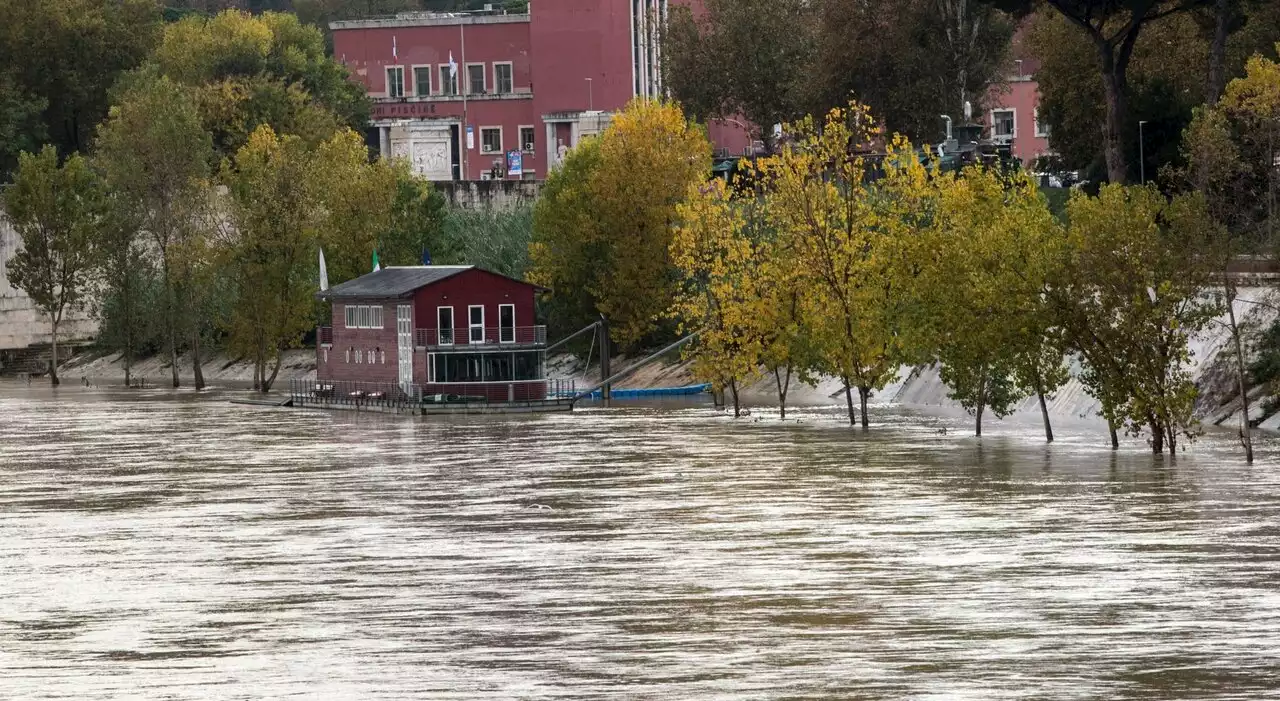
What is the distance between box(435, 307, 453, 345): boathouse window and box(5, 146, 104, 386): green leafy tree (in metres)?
41.2

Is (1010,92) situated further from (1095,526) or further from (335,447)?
(1095,526)

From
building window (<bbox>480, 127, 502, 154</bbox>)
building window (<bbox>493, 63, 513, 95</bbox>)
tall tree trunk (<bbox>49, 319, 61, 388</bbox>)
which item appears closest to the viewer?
tall tree trunk (<bbox>49, 319, 61, 388</bbox>)

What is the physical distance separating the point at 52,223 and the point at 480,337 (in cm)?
4347

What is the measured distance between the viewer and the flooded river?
119 ft

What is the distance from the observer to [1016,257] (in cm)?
7319

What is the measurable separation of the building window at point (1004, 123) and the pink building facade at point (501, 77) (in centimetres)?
1708

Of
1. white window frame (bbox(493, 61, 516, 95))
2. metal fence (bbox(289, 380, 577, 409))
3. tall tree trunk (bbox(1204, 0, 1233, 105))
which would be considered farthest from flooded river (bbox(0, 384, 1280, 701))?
white window frame (bbox(493, 61, 516, 95))

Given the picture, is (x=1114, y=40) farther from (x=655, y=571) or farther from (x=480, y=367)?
(x=655, y=571)

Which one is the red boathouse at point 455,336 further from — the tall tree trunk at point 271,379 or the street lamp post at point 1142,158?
the street lamp post at point 1142,158

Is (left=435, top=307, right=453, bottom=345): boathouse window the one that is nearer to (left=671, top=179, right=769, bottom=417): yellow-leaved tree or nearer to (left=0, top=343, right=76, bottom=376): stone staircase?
(left=671, top=179, right=769, bottom=417): yellow-leaved tree

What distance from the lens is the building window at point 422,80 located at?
176 metres

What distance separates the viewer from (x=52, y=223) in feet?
471

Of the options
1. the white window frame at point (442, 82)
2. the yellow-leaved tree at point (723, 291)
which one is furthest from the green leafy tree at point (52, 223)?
the yellow-leaved tree at point (723, 291)

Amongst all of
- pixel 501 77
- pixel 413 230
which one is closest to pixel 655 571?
pixel 413 230
